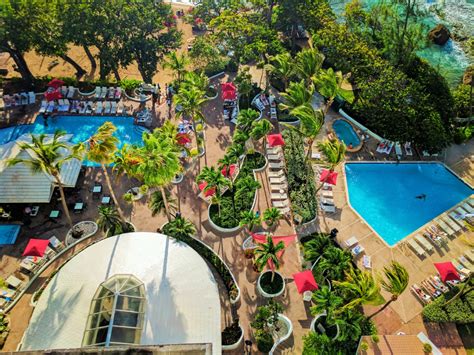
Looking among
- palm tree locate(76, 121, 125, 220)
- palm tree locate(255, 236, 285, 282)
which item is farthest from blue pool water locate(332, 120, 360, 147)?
palm tree locate(76, 121, 125, 220)

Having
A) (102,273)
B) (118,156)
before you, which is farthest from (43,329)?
(118,156)

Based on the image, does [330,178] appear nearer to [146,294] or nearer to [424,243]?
[424,243]

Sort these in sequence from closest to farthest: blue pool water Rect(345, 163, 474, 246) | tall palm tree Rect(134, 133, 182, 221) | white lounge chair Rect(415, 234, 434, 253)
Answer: tall palm tree Rect(134, 133, 182, 221), white lounge chair Rect(415, 234, 434, 253), blue pool water Rect(345, 163, 474, 246)

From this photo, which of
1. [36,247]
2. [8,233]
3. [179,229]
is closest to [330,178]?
[179,229]

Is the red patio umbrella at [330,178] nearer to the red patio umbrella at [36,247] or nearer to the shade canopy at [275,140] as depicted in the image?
the shade canopy at [275,140]

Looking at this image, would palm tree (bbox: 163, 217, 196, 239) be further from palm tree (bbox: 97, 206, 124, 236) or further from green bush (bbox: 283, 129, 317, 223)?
green bush (bbox: 283, 129, 317, 223)

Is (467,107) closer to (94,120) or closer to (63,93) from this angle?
(94,120)

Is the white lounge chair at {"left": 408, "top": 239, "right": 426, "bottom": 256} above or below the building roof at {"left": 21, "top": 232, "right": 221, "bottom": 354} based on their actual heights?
above
